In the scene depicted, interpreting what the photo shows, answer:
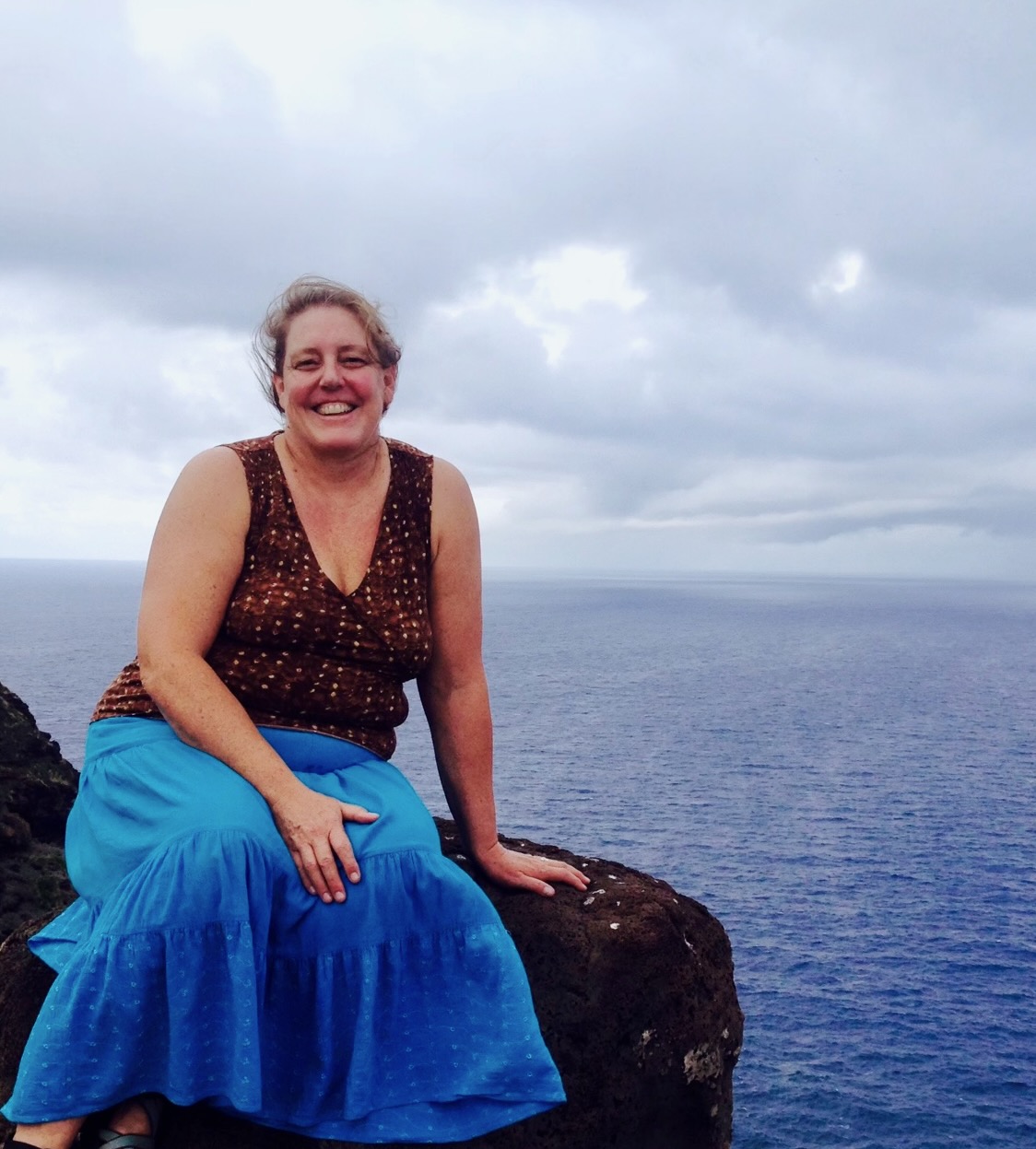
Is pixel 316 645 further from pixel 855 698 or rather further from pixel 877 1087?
pixel 855 698

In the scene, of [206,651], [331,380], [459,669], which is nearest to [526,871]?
[459,669]

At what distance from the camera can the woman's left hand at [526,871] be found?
16.7 ft

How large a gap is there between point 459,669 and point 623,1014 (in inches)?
64.6

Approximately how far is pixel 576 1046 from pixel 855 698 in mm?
100147

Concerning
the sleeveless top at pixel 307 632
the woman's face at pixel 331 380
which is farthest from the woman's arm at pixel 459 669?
the woman's face at pixel 331 380

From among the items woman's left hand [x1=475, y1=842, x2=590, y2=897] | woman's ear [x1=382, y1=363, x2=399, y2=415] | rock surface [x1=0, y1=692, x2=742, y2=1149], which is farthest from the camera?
woman's left hand [x1=475, y1=842, x2=590, y2=897]

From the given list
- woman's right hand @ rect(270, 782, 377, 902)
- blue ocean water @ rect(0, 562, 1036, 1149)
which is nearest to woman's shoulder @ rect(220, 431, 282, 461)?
woman's right hand @ rect(270, 782, 377, 902)

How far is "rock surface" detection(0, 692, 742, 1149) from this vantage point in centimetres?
481

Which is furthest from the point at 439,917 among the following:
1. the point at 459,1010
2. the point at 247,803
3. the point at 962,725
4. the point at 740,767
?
the point at 962,725

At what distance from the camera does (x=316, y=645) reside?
165 inches

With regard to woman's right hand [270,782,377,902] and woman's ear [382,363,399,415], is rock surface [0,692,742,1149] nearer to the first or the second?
woman's right hand [270,782,377,902]

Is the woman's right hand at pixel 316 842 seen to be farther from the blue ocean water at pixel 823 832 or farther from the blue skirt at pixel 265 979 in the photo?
the blue ocean water at pixel 823 832

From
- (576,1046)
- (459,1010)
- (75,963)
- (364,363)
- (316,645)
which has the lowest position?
(576,1046)

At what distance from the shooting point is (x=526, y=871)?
205 inches
